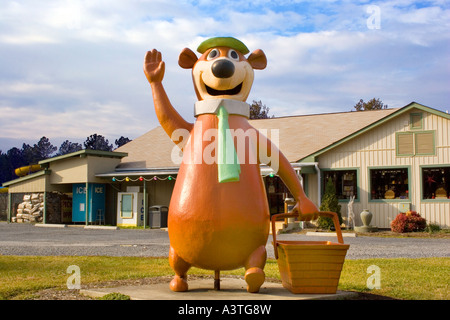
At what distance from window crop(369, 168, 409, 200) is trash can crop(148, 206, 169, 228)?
770 cm

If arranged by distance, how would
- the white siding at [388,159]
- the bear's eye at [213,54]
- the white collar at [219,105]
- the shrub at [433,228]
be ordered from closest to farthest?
the white collar at [219,105], the bear's eye at [213,54], the shrub at [433,228], the white siding at [388,159]

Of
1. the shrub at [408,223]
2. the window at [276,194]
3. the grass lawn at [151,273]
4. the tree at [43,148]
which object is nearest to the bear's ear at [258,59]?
the grass lawn at [151,273]

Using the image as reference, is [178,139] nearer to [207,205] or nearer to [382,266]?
[207,205]

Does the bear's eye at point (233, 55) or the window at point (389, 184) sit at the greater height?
the bear's eye at point (233, 55)

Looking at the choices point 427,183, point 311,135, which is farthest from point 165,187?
point 427,183

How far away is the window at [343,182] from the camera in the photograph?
700 inches

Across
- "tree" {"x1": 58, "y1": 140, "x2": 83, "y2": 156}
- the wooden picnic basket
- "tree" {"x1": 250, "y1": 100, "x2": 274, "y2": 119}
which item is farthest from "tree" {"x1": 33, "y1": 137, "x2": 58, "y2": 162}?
the wooden picnic basket

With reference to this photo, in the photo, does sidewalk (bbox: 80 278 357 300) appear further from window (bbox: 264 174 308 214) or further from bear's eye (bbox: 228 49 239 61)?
window (bbox: 264 174 308 214)

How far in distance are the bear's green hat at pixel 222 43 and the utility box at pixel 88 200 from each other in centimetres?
1690

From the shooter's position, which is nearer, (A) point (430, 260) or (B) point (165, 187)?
(A) point (430, 260)

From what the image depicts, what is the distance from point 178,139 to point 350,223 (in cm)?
1290

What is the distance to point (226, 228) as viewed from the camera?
184 inches

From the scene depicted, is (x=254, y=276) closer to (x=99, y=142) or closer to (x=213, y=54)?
(x=213, y=54)

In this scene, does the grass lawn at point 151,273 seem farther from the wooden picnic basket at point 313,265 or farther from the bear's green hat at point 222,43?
the bear's green hat at point 222,43
